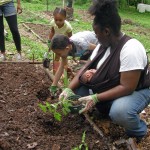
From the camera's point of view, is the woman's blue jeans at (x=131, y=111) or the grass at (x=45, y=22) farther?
the grass at (x=45, y=22)

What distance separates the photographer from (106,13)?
3.28 m

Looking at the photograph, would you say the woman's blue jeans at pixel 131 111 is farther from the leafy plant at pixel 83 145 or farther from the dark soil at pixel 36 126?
the leafy plant at pixel 83 145

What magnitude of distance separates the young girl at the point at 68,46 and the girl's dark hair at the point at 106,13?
2.61 feet

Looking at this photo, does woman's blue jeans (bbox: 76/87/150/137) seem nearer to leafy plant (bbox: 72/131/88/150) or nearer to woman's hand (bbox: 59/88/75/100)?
leafy plant (bbox: 72/131/88/150)

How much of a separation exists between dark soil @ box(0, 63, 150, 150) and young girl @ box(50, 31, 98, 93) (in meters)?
0.42

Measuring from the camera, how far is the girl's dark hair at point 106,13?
3252 millimetres

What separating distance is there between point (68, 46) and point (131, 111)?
1.22 m

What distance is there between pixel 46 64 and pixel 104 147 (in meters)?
2.51

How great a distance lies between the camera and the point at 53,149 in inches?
125

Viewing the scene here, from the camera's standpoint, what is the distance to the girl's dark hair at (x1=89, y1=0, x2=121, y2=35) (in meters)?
3.25

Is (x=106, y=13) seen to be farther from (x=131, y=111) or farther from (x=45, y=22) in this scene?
(x=45, y=22)

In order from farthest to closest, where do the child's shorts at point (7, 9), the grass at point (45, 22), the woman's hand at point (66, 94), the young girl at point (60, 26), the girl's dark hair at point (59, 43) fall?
the grass at point (45, 22) < the child's shorts at point (7, 9) < the young girl at point (60, 26) < the girl's dark hair at point (59, 43) < the woman's hand at point (66, 94)

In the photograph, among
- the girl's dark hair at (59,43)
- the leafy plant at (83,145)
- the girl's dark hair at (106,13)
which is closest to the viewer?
the leafy plant at (83,145)

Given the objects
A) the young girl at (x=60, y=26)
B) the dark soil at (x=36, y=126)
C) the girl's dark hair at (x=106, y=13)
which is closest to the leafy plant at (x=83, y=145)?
the dark soil at (x=36, y=126)
